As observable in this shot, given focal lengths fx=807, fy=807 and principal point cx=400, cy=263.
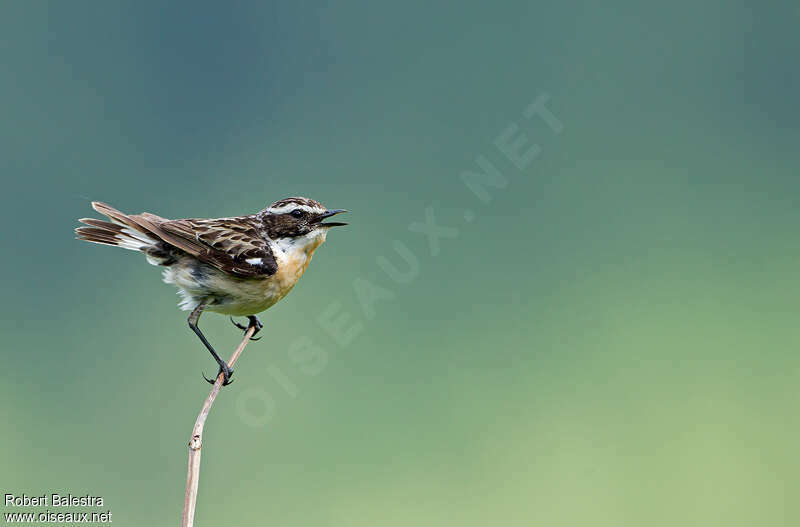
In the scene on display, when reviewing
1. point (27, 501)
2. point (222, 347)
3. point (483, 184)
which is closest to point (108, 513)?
point (27, 501)

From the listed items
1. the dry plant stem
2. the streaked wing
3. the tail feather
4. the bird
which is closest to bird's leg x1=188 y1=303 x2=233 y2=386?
the bird

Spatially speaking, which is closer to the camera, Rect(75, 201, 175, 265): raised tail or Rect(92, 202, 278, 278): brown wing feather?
Rect(75, 201, 175, 265): raised tail

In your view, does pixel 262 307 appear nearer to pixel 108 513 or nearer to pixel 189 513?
pixel 108 513

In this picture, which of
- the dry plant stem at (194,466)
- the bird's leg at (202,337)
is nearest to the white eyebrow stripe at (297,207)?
the bird's leg at (202,337)

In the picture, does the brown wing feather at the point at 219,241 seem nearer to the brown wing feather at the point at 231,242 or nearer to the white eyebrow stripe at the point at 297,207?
the brown wing feather at the point at 231,242

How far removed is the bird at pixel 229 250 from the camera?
3.39 m

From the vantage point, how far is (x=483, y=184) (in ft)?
15.1

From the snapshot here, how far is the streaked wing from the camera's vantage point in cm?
340

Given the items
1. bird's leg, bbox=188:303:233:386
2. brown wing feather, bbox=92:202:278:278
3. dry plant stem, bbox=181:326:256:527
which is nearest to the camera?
dry plant stem, bbox=181:326:256:527

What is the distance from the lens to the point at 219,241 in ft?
11.4

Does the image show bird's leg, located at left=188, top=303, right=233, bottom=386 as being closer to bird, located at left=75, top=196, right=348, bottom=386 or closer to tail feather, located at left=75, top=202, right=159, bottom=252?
bird, located at left=75, top=196, right=348, bottom=386

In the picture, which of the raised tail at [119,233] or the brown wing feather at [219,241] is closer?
the raised tail at [119,233]

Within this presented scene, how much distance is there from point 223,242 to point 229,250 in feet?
0.20

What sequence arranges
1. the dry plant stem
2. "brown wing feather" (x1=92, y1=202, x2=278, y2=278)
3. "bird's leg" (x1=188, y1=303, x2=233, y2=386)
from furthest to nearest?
"brown wing feather" (x1=92, y1=202, x2=278, y2=278) < "bird's leg" (x1=188, y1=303, x2=233, y2=386) < the dry plant stem
